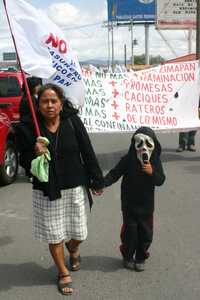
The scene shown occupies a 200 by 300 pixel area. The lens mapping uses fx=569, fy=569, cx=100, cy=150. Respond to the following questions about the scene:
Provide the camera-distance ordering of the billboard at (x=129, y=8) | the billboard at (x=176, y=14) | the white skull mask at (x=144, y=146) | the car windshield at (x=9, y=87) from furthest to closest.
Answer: the billboard at (x=129, y=8)
the billboard at (x=176, y=14)
the car windshield at (x=9, y=87)
the white skull mask at (x=144, y=146)

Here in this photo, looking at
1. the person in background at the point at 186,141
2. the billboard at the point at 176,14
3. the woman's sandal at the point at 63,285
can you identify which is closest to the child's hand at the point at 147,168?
the woman's sandal at the point at 63,285

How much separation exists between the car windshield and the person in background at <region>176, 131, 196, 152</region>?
13.3 ft

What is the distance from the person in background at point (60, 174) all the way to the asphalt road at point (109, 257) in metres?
0.31

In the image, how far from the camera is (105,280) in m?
4.66

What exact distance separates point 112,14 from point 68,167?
44.9 meters

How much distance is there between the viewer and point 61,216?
4.40 metres

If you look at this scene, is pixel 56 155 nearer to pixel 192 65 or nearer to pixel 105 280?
pixel 105 280

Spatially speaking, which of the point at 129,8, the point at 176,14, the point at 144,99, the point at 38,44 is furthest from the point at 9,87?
the point at 129,8

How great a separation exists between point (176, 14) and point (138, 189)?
3635 centimetres

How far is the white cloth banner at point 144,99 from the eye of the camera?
9961 millimetres

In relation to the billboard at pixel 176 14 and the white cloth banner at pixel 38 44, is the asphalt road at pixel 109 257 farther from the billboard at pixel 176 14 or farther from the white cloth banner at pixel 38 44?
the billboard at pixel 176 14

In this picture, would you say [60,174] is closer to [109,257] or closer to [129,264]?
[129,264]

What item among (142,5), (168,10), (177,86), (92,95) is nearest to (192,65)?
(177,86)

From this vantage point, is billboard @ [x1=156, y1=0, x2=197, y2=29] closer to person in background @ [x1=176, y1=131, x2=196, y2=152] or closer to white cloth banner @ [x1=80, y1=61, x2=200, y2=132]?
person in background @ [x1=176, y1=131, x2=196, y2=152]
